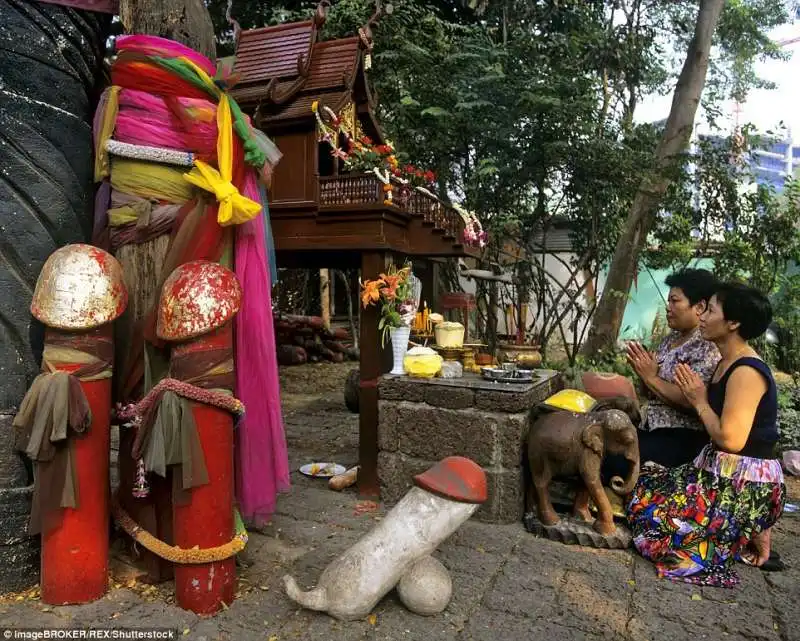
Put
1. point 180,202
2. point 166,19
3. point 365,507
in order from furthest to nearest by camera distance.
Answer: point 365,507 < point 166,19 < point 180,202

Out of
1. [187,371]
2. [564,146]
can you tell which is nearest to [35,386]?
[187,371]

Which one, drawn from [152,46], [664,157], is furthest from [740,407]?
[664,157]

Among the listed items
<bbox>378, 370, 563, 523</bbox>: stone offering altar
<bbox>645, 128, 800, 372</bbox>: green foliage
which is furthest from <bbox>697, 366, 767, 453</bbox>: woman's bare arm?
<bbox>645, 128, 800, 372</bbox>: green foliage

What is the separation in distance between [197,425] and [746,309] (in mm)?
2929

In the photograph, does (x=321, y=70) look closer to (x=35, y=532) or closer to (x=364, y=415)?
(x=364, y=415)

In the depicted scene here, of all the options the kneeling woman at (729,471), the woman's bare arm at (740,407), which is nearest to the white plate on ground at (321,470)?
the kneeling woman at (729,471)

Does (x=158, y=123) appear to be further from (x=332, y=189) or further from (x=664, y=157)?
(x=664, y=157)

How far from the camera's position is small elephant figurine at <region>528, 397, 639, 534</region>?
3.51m

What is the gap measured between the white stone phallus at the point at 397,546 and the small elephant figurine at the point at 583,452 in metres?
1.17

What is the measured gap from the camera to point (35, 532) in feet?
8.14

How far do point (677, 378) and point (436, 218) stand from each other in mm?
2395

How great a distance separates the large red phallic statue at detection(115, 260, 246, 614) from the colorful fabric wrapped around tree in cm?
23

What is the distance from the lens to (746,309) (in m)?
3.19

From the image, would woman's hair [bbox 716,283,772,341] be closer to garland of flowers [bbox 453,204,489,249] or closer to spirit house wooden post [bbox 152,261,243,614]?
garland of flowers [bbox 453,204,489,249]
